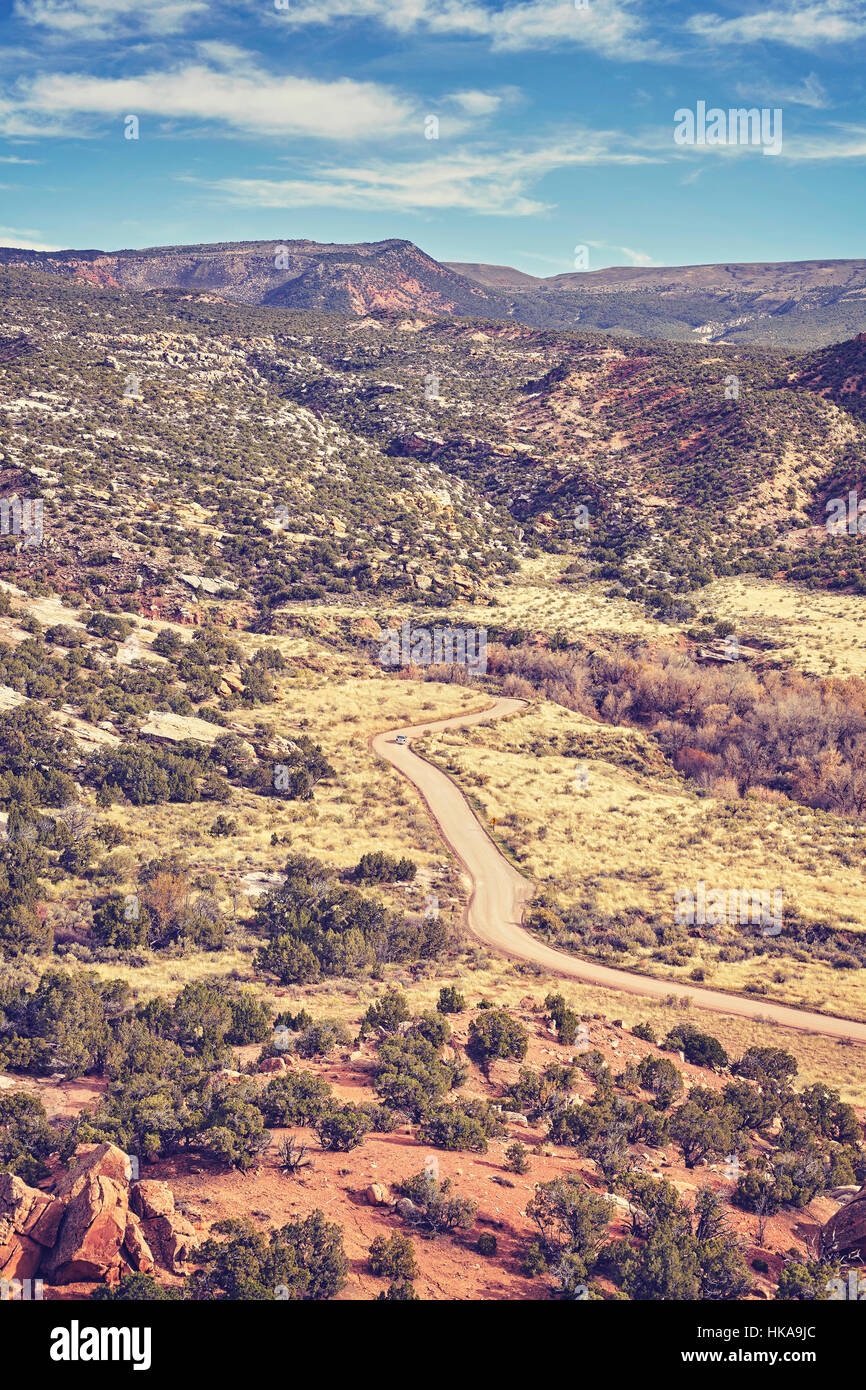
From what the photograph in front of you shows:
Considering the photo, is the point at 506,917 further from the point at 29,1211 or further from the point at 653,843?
the point at 29,1211

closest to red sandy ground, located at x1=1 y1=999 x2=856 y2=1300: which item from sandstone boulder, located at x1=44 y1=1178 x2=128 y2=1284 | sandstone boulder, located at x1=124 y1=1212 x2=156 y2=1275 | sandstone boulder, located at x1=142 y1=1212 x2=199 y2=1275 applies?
sandstone boulder, located at x1=44 y1=1178 x2=128 y2=1284

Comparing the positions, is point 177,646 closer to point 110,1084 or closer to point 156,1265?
point 110,1084

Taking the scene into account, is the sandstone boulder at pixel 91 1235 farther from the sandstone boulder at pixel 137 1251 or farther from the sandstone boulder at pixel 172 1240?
the sandstone boulder at pixel 172 1240

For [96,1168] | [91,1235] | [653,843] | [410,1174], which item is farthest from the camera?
[653,843]

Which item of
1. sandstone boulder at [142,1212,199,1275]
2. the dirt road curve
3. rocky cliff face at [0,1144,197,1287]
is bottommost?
the dirt road curve

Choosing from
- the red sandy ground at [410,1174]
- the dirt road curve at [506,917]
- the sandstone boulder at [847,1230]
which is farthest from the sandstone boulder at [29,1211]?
the dirt road curve at [506,917]

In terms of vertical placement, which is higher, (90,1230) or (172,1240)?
(90,1230)

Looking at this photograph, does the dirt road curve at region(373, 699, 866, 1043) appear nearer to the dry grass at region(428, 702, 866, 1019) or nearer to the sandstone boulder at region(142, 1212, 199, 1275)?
the dry grass at region(428, 702, 866, 1019)

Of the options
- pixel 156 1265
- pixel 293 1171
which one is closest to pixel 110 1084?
pixel 293 1171

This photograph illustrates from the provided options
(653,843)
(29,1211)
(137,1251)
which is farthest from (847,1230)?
(653,843)
